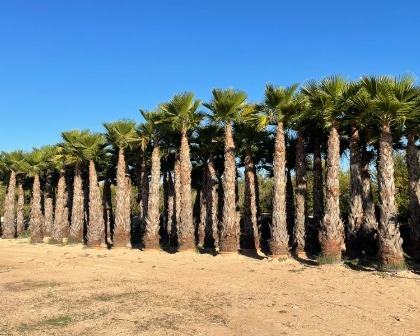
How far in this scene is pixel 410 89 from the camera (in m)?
15.0

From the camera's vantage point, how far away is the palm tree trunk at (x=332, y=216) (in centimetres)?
1731

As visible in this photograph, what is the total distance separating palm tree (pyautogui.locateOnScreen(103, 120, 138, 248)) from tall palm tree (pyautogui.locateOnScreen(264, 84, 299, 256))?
992cm

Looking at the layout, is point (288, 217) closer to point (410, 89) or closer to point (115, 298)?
point (410, 89)

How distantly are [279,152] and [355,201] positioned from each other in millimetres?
4175

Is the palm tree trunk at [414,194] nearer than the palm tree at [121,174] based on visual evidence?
Yes

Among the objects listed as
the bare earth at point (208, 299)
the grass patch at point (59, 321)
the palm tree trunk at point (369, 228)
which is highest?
the palm tree trunk at point (369, 228)

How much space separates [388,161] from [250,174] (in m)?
8.76

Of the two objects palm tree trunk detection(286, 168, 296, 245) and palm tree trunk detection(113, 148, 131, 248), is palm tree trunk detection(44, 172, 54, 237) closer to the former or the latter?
palm tree trunk detection(113, 148, 131, 248)

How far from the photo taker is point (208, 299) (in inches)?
472

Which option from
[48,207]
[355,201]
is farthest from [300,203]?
[48,207]

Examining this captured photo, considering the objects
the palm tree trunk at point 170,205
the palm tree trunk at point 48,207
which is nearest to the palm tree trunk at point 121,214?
the palm tree trunk at point 170,205

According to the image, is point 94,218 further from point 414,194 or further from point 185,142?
point 414,194

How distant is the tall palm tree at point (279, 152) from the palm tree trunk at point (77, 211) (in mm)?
17145

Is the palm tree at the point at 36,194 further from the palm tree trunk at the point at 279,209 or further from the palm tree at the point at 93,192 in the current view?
the palm tree trunk at the point at 279,209
